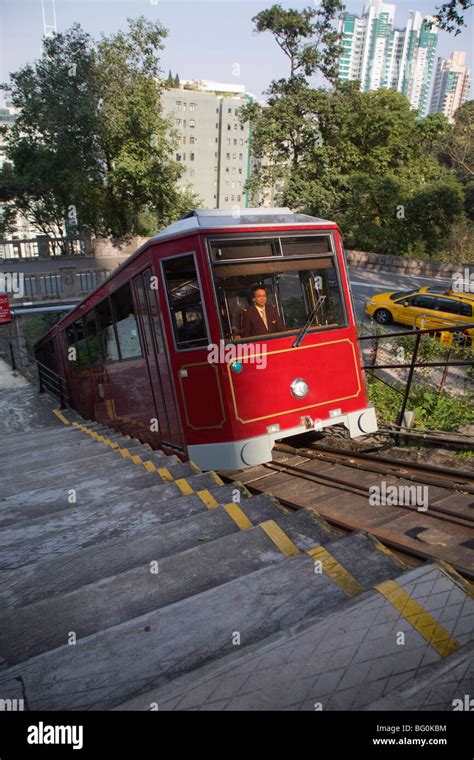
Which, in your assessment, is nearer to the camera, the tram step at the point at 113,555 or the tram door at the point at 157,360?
the tram step at the point at 113,555

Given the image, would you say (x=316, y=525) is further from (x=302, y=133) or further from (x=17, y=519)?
(x=302, y=133)

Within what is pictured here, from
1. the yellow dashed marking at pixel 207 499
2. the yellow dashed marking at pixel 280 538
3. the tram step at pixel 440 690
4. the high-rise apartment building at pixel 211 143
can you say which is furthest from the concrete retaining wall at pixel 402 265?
the high-rise apartment building at pixel 211 143

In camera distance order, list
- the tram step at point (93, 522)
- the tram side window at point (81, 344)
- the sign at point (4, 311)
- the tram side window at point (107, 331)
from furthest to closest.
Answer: the sign at point (4, 311)
the tram side window at point (81, 344)
the tram side window at point (107, 331)
the tram step at point (93, 522)

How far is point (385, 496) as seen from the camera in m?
5.30

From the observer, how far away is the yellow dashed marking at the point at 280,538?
11.3ft

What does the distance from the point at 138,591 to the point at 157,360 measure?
419 cm

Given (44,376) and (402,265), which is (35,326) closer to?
(44,376)

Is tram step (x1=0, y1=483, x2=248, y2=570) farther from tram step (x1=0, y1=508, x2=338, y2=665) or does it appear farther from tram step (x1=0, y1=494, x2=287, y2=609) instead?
tram step (x1=0, y1=508, x2=338, y2=665)

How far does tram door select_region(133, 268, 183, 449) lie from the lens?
6.63m

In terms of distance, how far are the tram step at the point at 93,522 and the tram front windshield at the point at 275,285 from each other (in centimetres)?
218

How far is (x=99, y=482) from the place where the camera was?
5.67m

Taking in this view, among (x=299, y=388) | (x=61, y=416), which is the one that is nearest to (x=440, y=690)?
(x=299, y=388)
